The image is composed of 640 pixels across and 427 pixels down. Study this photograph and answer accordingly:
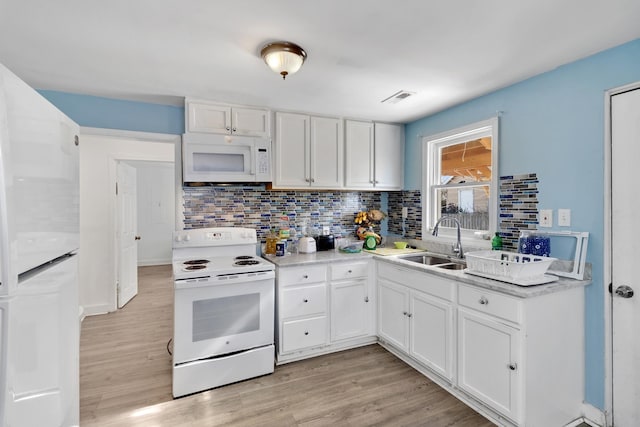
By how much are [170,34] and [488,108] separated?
7.80 feet

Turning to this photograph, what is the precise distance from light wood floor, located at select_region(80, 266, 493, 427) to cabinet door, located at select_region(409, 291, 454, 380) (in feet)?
0.57

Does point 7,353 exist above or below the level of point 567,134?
below

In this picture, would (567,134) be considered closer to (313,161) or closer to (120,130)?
(313,161)

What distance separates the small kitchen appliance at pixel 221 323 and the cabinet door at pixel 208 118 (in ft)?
3.78

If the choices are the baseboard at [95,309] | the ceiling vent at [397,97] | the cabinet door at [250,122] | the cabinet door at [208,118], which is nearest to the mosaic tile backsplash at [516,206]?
the ceiling vent at [397,97]

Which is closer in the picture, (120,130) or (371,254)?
(120,130)

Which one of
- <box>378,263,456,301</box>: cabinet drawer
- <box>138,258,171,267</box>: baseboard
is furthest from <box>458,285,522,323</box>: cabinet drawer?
<box>138,258,171,267</box>: baseboard

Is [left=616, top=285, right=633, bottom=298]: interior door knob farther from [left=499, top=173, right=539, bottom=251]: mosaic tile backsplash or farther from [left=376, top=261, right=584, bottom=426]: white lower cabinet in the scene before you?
[left=499, top=173, right=539, bottom=251]: mosaic tile backsplash

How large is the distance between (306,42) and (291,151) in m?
1.29

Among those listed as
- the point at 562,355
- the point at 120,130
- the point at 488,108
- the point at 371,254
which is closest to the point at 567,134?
the point at 488,108

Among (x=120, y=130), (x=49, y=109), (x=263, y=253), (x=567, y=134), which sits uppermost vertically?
(x=120, y=130)

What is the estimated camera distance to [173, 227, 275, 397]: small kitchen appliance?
2.18 meters

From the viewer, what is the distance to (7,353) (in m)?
0.82

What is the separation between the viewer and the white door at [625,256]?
174 centimetres
